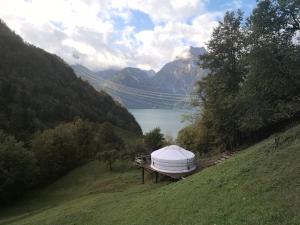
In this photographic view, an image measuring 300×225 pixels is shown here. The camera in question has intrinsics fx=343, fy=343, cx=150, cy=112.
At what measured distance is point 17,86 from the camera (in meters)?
124

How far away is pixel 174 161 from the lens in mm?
39219

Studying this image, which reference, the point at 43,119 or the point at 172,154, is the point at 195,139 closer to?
the point at 172,154

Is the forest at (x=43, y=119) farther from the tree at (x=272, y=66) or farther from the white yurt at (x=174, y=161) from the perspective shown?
the tree at (x=272, y=66)

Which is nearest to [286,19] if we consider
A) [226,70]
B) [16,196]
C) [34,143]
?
[226,70]

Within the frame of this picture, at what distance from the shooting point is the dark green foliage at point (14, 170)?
2002 inches

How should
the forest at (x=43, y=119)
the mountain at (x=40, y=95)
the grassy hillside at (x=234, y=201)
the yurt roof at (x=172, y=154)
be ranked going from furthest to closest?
the mountain at (x=40, y=95)
the forest at (x=43, y=119)
the yurt roof at (x=172, y=154)
the grassy hillside at (x=234, y=201)

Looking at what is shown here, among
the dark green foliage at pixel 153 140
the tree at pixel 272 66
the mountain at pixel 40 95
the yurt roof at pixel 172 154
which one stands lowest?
the yurt roof at pixel 172 154

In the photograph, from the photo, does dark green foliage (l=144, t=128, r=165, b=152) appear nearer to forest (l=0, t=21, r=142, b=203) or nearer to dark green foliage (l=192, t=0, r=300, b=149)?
forest (l=0, t=21, r=142, b=203)

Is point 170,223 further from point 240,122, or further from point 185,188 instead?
point 240,122

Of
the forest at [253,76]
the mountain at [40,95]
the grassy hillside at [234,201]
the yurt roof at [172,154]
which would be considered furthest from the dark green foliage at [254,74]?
the mountain at [40,95]

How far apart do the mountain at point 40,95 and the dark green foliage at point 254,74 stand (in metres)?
61.3

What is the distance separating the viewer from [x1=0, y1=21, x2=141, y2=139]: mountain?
356 ft

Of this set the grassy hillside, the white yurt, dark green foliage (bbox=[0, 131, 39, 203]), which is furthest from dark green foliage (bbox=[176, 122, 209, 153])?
the grassy hillside

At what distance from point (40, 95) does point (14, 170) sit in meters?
85.9
